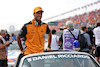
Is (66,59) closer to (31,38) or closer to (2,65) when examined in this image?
(31,38)

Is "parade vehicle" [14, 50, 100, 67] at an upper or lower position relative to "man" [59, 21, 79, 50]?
lower

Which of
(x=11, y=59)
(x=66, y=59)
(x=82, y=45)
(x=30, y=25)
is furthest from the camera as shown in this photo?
(x=11, y=59)

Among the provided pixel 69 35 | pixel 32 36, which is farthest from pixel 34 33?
pixel 69 35

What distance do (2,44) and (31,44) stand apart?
269 centimetres

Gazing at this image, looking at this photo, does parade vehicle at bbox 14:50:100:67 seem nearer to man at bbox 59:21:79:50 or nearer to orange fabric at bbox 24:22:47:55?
orange fabric at bbox 24:22:47:55

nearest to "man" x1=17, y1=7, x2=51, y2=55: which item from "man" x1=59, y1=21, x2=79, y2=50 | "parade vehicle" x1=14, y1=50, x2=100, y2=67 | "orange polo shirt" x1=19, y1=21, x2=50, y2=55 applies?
"orange polo shirt" x1=19, y1=21, x2=50, y2=55

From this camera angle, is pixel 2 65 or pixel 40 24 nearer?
pixel 40 24

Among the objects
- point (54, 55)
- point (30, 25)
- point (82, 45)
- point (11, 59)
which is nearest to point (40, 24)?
point (30, 25)

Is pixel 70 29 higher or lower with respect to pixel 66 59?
higher

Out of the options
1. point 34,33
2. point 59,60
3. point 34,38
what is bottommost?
point 59,60

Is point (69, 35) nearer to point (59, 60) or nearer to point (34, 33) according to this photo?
point (34, 33)

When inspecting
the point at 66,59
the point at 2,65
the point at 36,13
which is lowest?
the point at 2,65

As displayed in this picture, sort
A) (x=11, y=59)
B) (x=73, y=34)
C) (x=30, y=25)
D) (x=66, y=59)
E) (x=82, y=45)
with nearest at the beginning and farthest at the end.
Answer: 1. (x=66, y=59)
2. (x=30, y=25)
3. (x=73, y=34)
4. (x=82, y=45)
5. (x=11, y=59)

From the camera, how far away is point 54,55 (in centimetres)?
402
